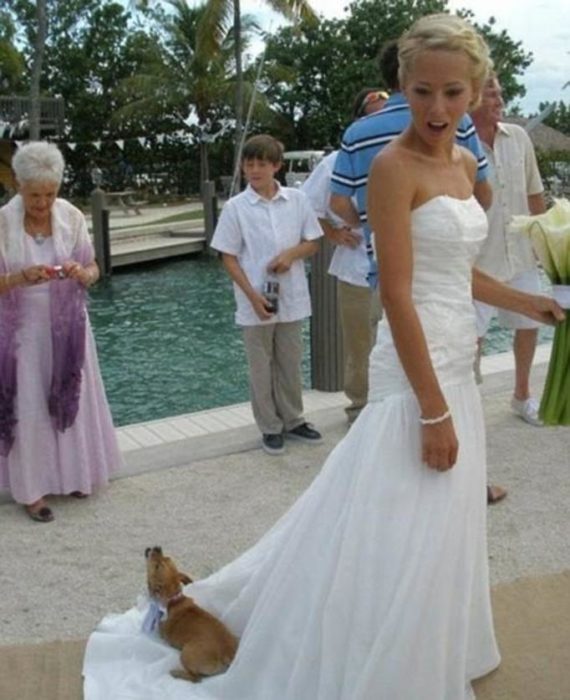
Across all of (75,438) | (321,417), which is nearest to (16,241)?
(75,438)

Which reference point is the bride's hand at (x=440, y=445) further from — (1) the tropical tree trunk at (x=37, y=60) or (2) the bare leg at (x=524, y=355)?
(1) the tropical tree trunk at (x=37, y=60)

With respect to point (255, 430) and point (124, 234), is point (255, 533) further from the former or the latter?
point (124, 234)

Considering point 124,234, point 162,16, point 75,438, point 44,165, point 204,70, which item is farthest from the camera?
point 162,16

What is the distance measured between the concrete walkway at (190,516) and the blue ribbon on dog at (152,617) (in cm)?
36

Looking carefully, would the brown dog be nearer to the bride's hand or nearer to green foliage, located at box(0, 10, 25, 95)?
the bride's hand

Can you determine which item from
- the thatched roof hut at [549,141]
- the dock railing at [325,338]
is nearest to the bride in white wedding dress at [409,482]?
the dock railing at [325,338]

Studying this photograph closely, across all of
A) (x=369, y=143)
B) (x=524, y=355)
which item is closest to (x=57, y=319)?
(x=369, y=143)

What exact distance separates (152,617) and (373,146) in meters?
2.35

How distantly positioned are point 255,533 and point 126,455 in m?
1.37

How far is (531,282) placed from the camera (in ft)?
18.7

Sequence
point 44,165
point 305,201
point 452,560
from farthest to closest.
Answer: point 305,201, point 44,165, point 452,560

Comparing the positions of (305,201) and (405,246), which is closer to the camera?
(405,246)

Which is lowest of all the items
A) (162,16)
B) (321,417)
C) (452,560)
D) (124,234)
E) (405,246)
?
(124,234)

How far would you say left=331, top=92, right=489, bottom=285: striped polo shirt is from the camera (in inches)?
163
